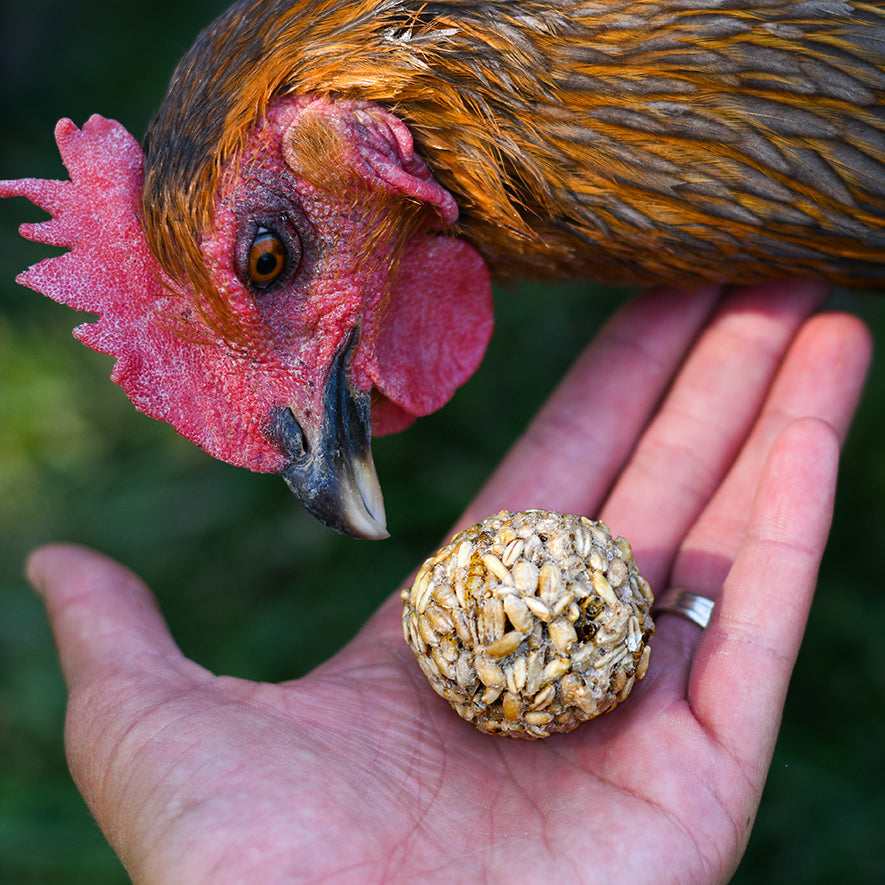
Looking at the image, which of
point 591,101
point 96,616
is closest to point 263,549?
point 96,616

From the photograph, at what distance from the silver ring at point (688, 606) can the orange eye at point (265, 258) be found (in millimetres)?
1240

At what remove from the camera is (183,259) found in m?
1.89

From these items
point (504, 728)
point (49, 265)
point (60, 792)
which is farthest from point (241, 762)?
point (60, 792)

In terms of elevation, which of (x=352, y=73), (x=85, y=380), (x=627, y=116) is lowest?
(x=85, y=380)

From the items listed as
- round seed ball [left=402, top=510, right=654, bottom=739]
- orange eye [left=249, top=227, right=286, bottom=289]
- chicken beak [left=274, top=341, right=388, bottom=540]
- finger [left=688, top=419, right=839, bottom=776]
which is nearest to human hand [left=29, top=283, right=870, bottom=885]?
finger [left=688, top=419, right=839, bottom=776]

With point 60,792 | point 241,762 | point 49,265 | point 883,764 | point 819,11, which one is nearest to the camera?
point 241,762

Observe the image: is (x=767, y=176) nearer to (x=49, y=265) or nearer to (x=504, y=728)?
(x=504, y=728)

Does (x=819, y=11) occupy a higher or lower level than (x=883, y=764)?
higher

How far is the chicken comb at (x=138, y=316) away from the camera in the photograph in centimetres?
194

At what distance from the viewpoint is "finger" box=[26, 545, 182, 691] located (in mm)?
2035

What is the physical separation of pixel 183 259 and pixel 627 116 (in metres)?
1.02

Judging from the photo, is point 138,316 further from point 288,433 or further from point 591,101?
point 591,101

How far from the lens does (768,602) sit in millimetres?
1933

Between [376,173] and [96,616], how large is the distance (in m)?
1.26
